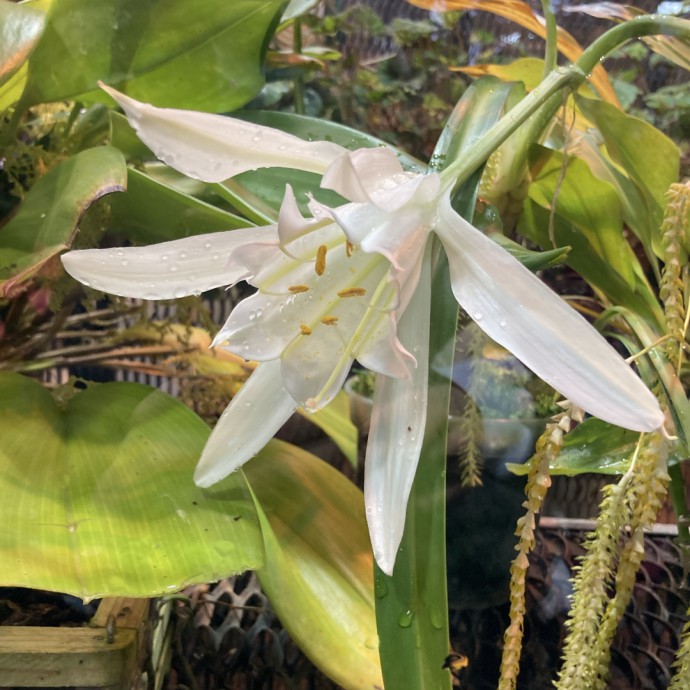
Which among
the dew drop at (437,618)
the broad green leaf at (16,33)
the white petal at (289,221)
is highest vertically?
the broad green leaf at (16,33)

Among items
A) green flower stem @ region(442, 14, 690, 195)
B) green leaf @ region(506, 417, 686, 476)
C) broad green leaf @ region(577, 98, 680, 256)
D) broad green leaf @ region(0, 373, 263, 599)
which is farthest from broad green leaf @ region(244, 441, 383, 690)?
broad green leaf @ region(577, 98, 680, 256)

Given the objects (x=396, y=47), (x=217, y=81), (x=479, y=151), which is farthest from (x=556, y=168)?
(x=396, y=47)

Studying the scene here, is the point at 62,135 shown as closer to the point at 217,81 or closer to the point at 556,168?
the point at 217,81

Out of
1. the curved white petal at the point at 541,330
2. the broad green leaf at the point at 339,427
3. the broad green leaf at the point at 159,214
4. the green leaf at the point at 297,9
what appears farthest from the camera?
the broad green leaf at the point at 339,427

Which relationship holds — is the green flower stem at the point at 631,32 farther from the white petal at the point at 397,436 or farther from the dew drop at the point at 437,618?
the dew drop at the point at 437,618

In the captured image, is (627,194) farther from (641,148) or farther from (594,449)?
(594,449)

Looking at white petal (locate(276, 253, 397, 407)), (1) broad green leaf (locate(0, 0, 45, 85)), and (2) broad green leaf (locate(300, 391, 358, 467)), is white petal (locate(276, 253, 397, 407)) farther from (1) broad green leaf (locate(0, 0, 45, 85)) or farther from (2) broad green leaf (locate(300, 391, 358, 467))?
(2) broad green leaf (locate(300, 391, 358, 467))

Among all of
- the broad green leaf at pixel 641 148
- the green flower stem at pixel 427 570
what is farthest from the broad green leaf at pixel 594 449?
the broad green leaf at pixel 641 148

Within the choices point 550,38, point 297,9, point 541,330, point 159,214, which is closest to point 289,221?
point 541,330
